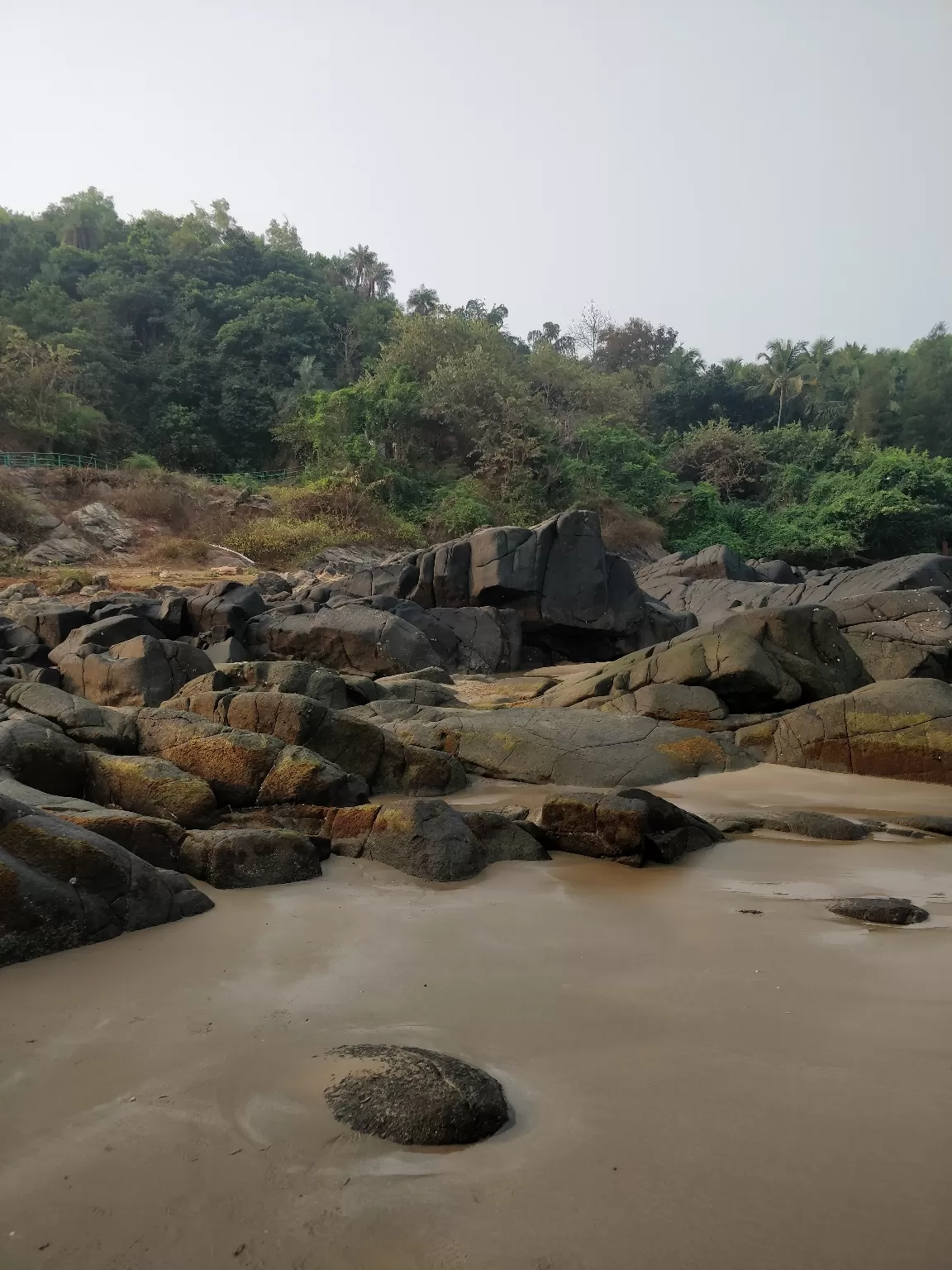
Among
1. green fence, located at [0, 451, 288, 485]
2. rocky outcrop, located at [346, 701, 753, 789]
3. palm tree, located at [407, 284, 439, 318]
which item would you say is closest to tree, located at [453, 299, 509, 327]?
palm tree, located at [407, 284, 439, 318]

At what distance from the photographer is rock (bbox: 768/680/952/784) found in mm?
8867

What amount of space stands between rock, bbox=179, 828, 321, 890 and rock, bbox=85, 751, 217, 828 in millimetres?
894

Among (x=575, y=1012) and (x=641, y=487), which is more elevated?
(x=641, y=487)

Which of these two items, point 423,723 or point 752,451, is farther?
point 752,451

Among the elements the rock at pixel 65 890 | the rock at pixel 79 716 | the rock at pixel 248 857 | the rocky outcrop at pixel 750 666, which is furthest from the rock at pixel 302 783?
the rocky outcrop at pixel 750 666

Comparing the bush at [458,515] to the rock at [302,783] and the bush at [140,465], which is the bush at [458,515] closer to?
the bush at [140,465]

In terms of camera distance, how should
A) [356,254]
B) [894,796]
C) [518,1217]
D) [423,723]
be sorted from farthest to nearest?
[356,254] → [423,723] → [894,796] → [518,1217]

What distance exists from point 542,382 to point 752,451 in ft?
40.1

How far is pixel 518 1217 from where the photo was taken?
6.22 ft

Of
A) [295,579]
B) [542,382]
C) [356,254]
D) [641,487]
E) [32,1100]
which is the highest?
[356,254]

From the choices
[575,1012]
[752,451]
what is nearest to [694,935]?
[575,1012]

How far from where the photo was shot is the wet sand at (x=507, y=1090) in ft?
6.01

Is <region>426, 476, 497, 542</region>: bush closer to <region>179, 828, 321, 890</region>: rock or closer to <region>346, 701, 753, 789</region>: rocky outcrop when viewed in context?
<region>346, 701, 753, 789</region>: rocky outcrop

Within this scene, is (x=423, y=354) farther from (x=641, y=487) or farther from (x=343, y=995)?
(x=343, y=995)
